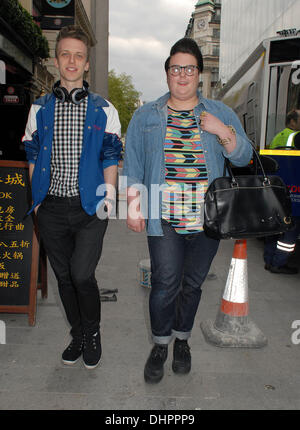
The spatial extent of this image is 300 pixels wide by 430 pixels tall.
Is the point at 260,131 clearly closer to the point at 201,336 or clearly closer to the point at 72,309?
the point at 201,336

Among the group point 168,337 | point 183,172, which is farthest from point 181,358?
point 183,172

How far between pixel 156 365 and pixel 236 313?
1.01 meters

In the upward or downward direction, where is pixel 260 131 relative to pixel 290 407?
upward

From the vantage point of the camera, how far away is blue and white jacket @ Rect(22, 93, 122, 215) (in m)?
2.59

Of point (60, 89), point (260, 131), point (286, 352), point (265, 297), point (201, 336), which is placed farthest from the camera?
point (260, 131)

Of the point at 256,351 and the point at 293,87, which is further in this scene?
the point at 293,87

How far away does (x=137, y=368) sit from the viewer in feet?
9.55

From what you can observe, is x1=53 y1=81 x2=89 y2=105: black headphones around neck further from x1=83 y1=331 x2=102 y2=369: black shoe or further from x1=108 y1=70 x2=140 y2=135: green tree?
Result: x1=108 y1=70 x2=140 y2=135: green tree

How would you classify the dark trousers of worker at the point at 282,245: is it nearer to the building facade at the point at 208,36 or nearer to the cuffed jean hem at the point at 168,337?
the cuffed jean hem at the point at 168,337

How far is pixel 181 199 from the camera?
8.55 ft
